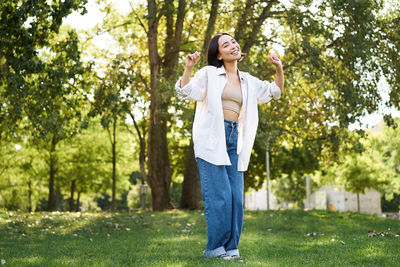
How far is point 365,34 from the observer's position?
1136 cm

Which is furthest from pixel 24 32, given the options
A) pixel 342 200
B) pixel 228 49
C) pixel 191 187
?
pixel 342 200

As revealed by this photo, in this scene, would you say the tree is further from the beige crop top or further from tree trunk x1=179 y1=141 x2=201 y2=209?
tree trunk x1=179 y1=141 x2=201 y2=209

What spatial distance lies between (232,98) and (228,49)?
52 centimetres

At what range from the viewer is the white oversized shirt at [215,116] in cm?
458

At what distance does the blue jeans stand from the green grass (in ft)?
0.76

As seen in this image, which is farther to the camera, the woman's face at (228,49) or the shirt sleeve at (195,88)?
the woman's face at (228,49)

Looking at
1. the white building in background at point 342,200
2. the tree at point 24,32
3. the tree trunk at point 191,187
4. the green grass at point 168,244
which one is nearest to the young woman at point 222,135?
the green grass at point 168,244

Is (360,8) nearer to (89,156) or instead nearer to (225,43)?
(225,43)

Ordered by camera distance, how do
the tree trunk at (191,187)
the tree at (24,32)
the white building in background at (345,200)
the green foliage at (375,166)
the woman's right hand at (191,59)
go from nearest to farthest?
the woman's right hand at (191,59), the tree at (24,32), the tree trunk at (191,187), the green foliage at (375,166), the white building in background at (345,200)

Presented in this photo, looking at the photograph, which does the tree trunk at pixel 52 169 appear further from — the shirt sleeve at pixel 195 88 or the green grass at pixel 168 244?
the shirt sleeve at pixel 195 88

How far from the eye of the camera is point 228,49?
16.2ft

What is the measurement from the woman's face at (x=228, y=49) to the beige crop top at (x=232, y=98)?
29cm

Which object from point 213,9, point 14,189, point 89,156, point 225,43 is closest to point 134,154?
point 89,156

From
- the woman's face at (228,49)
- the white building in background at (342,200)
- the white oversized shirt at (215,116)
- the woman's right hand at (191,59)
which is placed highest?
the woman's face at (228,49)
